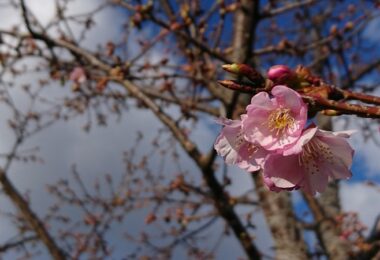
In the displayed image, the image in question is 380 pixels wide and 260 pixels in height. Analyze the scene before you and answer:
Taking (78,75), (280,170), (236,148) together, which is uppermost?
(78,75)

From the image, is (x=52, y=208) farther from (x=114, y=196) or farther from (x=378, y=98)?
(x=378, y=98)

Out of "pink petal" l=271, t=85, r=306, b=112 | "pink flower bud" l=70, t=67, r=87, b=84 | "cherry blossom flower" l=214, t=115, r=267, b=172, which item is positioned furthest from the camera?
"pink flower bud" l=70, t=67, r=87, b=84

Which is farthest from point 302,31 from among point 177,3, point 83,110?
point 83,110

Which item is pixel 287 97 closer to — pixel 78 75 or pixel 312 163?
pixel 312 163

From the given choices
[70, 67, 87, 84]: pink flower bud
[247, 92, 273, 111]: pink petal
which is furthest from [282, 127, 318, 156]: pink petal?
[70, 67, 87, 84]: pink flower bud

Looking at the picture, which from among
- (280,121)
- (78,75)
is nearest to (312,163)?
(280,121)

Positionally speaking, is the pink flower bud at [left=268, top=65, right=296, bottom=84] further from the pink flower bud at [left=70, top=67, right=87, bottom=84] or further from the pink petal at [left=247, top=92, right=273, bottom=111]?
the pink flower bud at [left=70, top=67, right=87, bottom=84]
